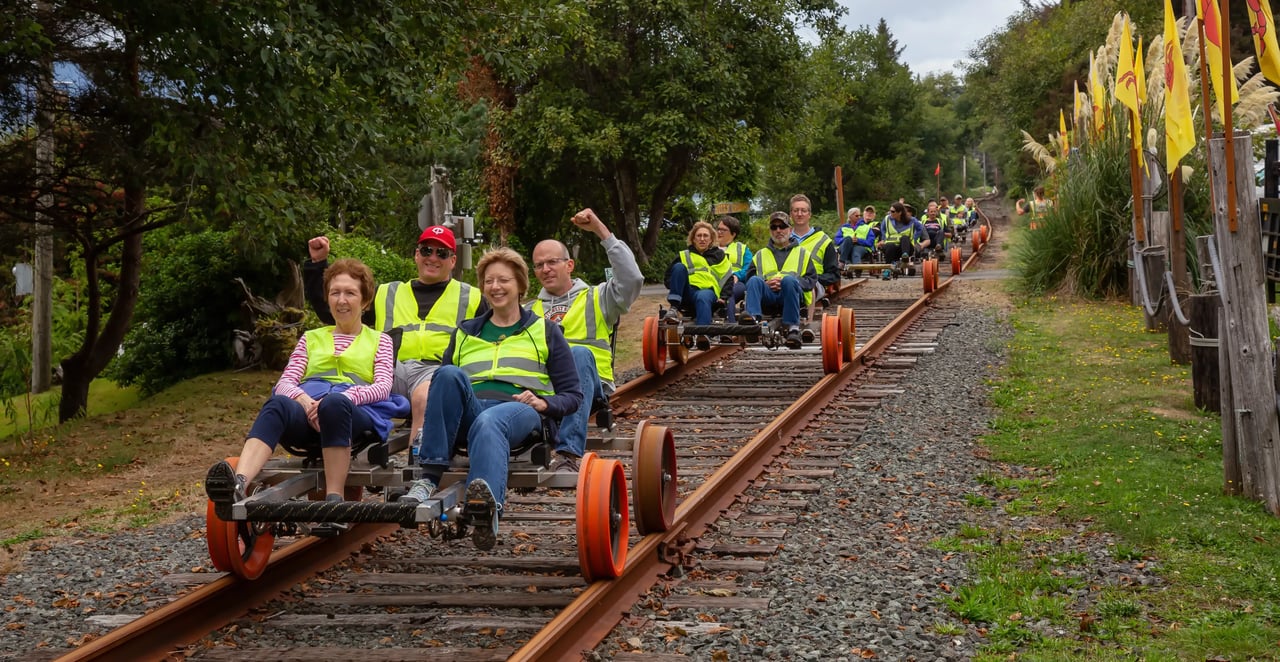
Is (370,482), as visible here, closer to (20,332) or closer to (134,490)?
(134,490)

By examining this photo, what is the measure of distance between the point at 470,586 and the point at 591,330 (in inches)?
79.8

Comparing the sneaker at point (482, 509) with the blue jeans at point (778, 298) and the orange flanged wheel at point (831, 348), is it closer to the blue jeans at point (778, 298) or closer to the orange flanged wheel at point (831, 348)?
the blue jeans at point (778, 298)

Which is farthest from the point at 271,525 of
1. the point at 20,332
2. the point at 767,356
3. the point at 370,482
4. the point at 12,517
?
the point at 20,332

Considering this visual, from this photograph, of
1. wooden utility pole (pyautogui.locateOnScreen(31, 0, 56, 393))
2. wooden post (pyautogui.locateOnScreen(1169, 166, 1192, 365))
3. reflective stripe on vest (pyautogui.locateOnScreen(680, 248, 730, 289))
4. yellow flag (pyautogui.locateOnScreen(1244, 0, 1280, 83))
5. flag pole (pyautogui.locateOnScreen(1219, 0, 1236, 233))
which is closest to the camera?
flag pole (pyautogui.locateOnScreen(1219, 0, 1236, 233))

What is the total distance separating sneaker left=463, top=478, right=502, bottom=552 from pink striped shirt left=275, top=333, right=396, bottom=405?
2.83 ft

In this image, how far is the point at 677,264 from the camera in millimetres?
11375

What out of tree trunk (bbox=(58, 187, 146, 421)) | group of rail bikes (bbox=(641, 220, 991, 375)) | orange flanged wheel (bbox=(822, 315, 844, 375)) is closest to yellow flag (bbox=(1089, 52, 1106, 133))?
group of rail bikes (bbox=(641, 220, 991, 375))

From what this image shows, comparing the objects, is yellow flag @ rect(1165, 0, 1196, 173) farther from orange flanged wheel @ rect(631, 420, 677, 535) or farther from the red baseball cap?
the red baseball cap

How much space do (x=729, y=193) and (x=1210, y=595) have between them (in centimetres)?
2342

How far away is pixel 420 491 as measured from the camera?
16.1 ft

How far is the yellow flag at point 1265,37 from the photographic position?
22.3 feet

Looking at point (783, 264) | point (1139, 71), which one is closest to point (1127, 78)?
point (1139, 71)

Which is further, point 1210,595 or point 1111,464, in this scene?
point 1111,464

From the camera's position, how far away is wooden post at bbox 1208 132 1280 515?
20.9ft
